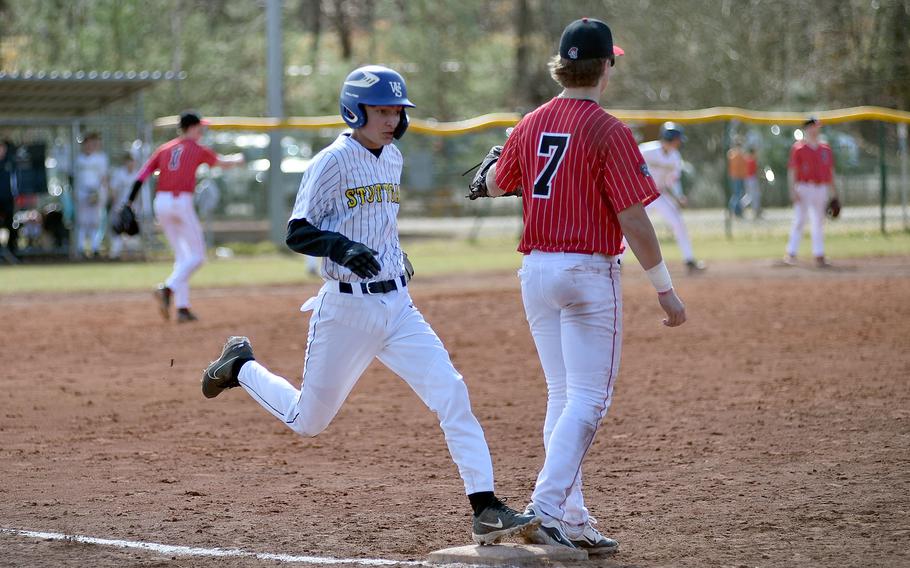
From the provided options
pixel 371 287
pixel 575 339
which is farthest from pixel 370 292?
pixel 575 339

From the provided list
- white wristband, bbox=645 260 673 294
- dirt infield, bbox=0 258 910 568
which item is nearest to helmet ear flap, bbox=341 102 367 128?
white wristband, bbox=645 260 673 294

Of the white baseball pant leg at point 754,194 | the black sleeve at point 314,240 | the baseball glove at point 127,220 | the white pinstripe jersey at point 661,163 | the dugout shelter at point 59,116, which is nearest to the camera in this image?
the black sleeve at point 314,240

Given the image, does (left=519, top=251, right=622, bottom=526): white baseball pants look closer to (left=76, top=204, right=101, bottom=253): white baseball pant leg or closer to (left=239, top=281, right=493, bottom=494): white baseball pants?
(left=239, top=281, right=493, bottom=494): white baseball pants

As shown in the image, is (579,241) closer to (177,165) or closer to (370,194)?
(370,194)

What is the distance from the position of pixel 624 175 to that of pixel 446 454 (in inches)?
121

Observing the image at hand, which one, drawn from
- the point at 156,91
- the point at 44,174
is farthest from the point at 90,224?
the point at 156,91

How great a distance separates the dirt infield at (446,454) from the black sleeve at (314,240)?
1321mm

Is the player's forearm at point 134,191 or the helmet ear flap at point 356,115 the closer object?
the helmet ear flap at point 356,115

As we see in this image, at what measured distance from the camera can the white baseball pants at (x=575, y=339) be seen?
4.93 m

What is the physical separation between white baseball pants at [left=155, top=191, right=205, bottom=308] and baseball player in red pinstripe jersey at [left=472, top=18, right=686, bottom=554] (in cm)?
895

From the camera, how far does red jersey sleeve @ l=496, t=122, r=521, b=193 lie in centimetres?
516

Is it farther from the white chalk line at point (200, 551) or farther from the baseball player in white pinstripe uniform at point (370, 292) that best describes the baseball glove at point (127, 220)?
the baseball player in white pinstripe uniform at point (370, 292)

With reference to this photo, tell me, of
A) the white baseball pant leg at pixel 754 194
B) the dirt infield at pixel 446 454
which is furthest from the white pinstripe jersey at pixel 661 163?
the white baseball pant leg at pixel 754 194

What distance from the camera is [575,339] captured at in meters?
4.99
